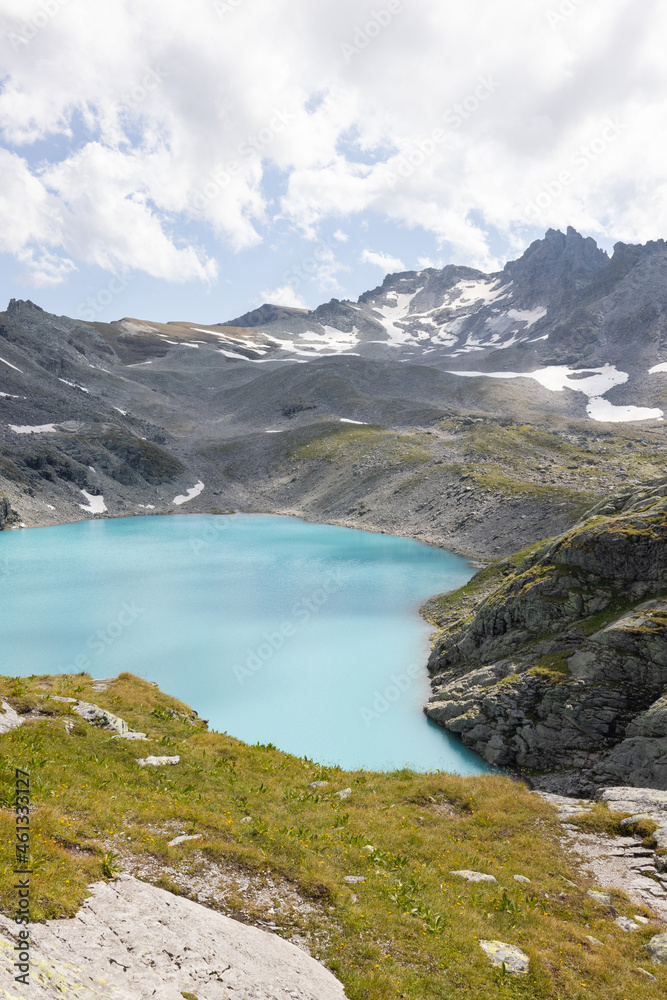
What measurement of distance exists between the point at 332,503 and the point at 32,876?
102329 millimetres

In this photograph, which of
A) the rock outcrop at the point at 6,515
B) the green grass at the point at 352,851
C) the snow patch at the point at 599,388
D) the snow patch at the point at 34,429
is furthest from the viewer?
the snow patch at the point at 599,388

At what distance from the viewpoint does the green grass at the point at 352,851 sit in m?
9.52

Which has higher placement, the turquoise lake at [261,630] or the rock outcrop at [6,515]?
the rock outcrop at [6,515]

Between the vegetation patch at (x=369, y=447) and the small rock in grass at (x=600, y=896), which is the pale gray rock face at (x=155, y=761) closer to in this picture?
the small rock in grass at (x=600, y=896)

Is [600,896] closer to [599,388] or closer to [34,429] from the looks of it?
[34,429]

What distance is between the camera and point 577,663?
89.7ft

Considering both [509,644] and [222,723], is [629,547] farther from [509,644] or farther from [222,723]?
[222,723]

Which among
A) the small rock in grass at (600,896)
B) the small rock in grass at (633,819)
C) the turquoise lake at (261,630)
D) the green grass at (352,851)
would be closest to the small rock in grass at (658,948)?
the green grass at (352,851)

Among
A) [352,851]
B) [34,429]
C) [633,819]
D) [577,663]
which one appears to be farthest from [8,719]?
[34,429]

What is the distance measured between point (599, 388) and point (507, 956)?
666 feet

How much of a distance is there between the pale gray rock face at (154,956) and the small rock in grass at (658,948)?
23.9ft

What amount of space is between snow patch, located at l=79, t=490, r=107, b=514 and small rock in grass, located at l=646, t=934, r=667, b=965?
365 ft

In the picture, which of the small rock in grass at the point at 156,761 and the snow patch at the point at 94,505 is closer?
the small rock in grass at the point at 156,761

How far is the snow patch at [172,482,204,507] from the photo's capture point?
12189 cm
